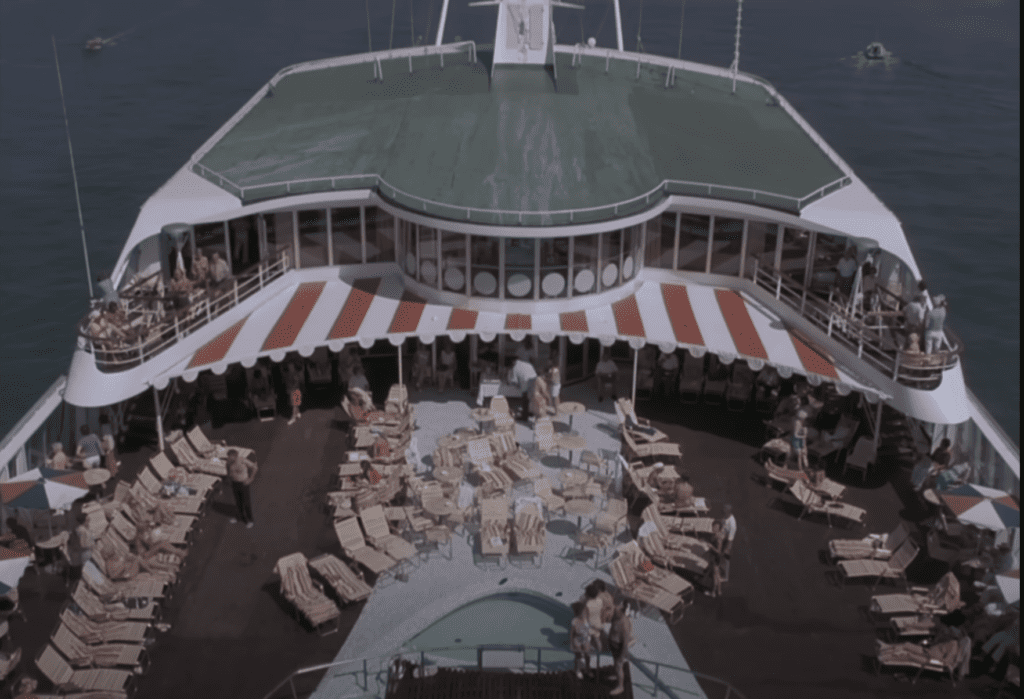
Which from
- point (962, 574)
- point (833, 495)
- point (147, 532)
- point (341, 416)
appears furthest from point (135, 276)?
point (962, 574)

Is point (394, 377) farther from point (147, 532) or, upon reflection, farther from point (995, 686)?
point (995, 686)

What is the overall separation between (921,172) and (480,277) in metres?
50.0

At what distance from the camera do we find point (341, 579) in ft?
66.2

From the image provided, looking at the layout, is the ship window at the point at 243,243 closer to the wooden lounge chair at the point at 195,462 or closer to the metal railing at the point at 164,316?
the metal railing at the point at 164,316

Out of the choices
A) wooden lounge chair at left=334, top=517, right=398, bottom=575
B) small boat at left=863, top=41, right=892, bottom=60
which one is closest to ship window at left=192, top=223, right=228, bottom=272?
wooden lounge chair at left=334, top=517, right=398, bottom=575

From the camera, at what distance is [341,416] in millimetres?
27250

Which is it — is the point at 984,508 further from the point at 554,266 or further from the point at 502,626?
the point at 554,266

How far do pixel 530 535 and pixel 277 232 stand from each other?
41.5ft

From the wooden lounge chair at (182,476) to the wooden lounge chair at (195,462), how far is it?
0.21m

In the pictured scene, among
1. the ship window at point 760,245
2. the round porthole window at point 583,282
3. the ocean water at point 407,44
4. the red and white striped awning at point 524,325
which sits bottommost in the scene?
the ocean water at point 407,44

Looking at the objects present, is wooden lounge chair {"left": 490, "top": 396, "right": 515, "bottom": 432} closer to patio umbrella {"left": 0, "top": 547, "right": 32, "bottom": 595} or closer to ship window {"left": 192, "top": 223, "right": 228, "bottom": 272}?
ship window {"left": 192, "top": 223, "right": 228, "bottom": 272}

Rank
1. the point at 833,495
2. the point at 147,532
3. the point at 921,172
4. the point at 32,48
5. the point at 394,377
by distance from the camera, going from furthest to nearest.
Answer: the point at 32,48, the point at 921,172, the point at 394,377, the point at 833,495, the point at 147,532

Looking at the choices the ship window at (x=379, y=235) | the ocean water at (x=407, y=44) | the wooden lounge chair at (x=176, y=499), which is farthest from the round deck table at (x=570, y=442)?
the ocean water at (x=407, y=44)

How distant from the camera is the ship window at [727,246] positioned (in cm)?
2816
